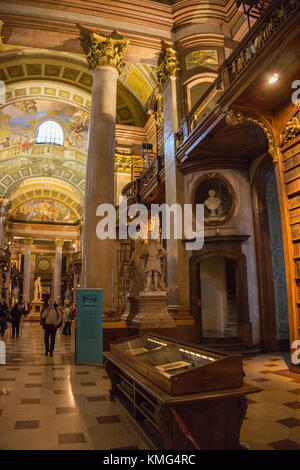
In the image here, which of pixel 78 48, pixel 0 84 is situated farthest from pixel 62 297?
pixel 78 48

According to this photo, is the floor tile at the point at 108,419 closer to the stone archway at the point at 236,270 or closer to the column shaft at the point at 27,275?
the stone archway at the point at 236,270

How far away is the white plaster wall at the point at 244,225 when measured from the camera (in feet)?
29.3

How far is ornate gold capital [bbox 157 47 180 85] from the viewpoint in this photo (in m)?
11.3

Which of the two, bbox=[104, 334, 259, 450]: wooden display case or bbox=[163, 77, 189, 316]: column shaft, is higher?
bbox=[163, 77, 189, 316]: column shaft

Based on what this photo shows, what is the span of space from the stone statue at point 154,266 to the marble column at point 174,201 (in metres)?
1.09

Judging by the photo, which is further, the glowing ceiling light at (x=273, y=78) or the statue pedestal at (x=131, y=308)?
the statue pedestal at (x=131, y=308)

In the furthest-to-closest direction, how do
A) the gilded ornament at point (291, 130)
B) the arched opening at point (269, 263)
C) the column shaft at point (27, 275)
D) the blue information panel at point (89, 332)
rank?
the column shaft at point (27, 275) → the arched opening at point (269, 263) → the blue information panel at point (89, 332) → the gilded ornament at point (291, 130)

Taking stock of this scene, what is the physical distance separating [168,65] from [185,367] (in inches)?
427

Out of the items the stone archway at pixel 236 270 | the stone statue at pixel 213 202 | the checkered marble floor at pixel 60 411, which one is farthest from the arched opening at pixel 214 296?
the checkered marble floor at pixel 60 411

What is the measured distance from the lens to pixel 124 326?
7.96 m

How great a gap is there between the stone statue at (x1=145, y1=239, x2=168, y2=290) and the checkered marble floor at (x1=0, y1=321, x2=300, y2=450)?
251 cm

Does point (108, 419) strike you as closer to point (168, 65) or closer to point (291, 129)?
point (291, 129)

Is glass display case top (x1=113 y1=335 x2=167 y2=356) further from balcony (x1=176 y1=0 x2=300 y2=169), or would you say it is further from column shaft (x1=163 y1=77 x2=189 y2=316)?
column shaft (x1=163 y1=77 x2=189 y2=316)

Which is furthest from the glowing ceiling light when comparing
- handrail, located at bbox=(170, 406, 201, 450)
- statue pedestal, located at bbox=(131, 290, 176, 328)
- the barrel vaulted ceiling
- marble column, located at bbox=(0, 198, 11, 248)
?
marble column, located at bbox=(0, 198, 11, 248)
